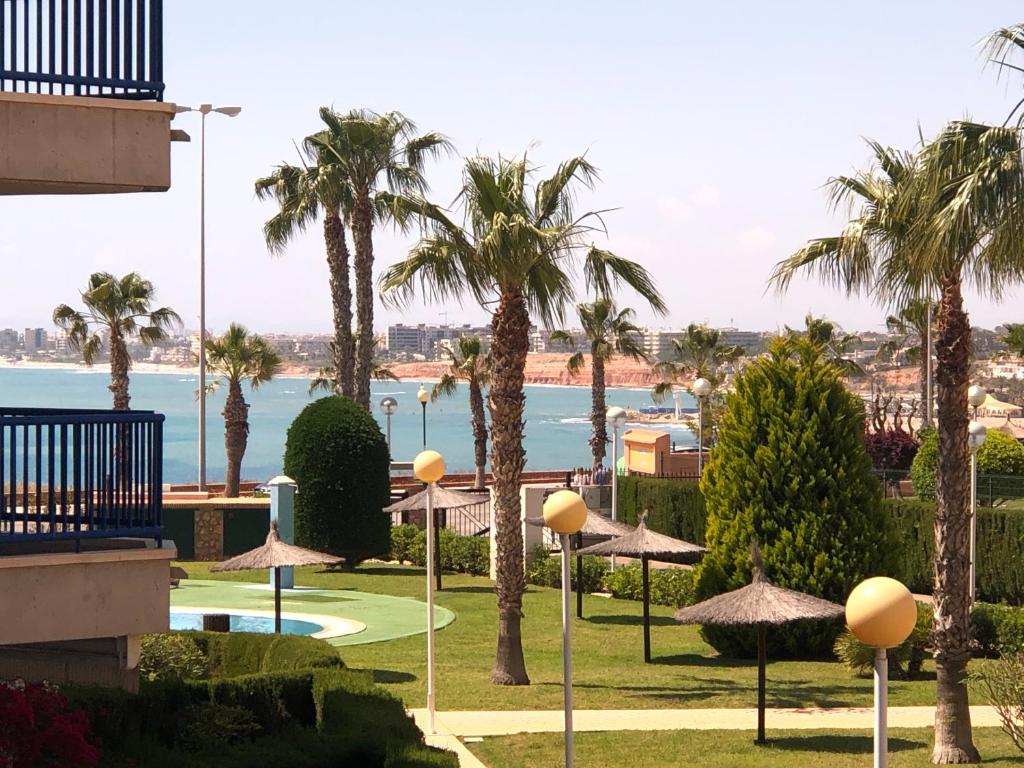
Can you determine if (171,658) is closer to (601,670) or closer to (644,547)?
(601,670)

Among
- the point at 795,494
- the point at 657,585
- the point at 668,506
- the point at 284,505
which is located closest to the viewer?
the point at 795,494

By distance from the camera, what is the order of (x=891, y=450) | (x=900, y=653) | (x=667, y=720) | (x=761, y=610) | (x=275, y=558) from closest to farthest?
(x=761, y=610) → (x=667, y=720) → (x=900, y=653) → (x=275, y=558) → (x=891, y=450)

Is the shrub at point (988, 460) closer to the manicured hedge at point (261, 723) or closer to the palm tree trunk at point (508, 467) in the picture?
the palm tree trunk at point (508, 467)

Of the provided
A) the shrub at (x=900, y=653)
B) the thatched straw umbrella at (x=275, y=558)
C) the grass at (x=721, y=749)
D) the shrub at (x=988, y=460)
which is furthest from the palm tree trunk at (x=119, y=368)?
the grass at (x=721, y=749)

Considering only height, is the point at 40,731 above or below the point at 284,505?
above

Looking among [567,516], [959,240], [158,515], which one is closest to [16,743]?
[158,515]

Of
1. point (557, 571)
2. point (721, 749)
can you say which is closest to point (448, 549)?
point (557, 571)

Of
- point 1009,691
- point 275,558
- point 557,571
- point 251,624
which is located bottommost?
point 251,624

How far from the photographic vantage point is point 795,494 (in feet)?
78.3

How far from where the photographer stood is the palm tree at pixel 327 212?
42.2 m

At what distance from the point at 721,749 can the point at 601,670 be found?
6.00 meters

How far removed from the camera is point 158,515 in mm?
11430

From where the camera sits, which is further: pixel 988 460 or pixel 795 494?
pixel 988 460

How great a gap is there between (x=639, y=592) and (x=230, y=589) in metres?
8.79
